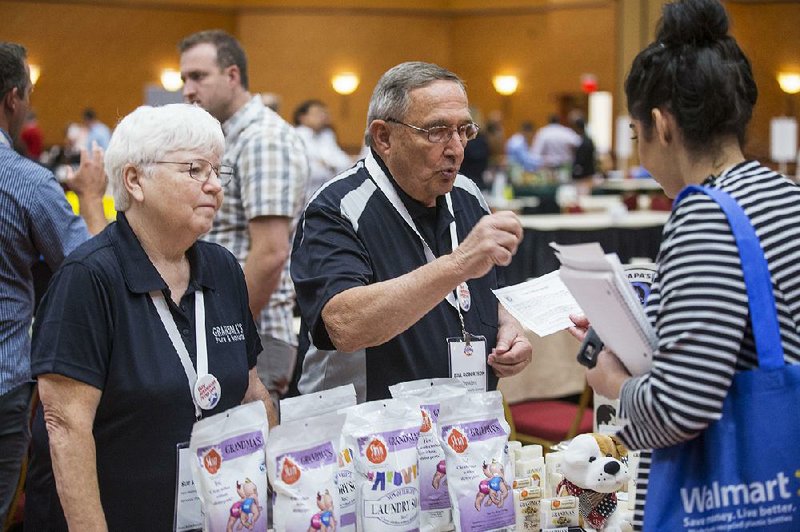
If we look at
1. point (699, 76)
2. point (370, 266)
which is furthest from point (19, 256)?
point (699, 76)

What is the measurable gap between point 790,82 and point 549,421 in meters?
14.3

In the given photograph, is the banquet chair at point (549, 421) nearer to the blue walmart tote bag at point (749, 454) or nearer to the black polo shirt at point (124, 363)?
the black polo shirt at point (124, 363)

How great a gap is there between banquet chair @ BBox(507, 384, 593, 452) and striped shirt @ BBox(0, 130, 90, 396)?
216 centimetres

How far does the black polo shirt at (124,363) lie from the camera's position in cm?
197

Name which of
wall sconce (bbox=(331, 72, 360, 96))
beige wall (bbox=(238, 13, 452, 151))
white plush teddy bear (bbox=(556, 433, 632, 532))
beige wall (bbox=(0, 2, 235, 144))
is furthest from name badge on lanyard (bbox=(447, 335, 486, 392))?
wall sconce (bbox=(331, 72, 360, 96))

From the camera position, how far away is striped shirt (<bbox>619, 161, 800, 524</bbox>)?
1.49m

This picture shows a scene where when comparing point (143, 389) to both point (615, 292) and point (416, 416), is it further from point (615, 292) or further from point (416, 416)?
point (615, 292)

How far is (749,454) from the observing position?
60.7 inches

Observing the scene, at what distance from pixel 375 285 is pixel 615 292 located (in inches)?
30.5

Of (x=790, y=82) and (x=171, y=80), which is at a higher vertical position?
(x=171, y=80)

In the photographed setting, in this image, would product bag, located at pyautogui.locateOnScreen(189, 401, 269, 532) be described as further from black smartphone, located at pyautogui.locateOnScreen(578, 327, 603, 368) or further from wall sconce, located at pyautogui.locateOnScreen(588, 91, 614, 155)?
wall sconce, located at pyautogui.locateOnScreen(588, 91, 614, 155)

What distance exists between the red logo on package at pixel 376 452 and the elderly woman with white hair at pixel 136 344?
0.37 m

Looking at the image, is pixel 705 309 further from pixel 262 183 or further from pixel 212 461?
pixel 262 183

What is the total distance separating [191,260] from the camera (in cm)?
223
